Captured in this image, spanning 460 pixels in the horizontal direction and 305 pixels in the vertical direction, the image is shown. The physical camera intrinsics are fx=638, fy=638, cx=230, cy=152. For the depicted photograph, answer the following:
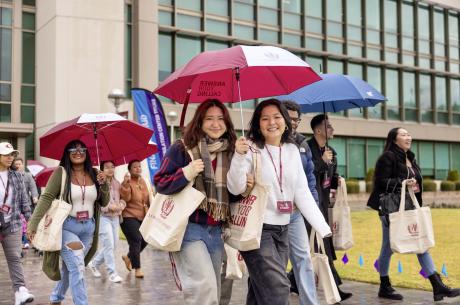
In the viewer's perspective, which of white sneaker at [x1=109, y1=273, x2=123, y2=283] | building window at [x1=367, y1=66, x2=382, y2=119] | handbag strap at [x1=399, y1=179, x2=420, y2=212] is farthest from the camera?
building window at [x1=367, y1=66, x2=382, y2=119]

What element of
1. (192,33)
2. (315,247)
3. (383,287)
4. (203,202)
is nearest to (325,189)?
(315,247)

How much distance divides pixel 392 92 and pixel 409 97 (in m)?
1.62

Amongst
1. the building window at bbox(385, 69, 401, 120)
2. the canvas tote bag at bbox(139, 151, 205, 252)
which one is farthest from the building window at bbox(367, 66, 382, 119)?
the canvas tote bag at bbox(139, 151, 205, 252)

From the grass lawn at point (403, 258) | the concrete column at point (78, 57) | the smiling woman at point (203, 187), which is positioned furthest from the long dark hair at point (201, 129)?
the concrete column at point (78, 57)

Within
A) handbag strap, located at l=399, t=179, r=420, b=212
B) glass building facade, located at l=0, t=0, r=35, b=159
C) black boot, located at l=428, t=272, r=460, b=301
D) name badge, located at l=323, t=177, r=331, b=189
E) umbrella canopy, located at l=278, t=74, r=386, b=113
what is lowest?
black boot, located at l=428, t=272, r=460, b=301

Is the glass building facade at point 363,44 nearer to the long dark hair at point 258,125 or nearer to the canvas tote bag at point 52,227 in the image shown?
the canvas tote bag at point 52,227

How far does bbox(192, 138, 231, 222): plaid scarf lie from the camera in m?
4.33

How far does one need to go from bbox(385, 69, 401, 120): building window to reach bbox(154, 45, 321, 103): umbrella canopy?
3417 cm

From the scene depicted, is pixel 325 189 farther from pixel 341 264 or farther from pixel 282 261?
pixel 341 264

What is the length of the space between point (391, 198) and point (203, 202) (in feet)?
12.2

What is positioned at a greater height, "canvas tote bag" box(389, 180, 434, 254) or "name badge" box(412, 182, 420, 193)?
"name badge" box(412, 182, 420, 193)

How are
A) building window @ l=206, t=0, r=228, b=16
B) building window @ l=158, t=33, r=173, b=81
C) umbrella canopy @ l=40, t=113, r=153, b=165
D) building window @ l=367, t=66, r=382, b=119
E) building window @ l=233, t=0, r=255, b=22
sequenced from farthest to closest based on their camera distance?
building window @ l=367, t=66, r=382, b=119 → building window @ l=233, t=0, r=255, b=22 → building window @ l=206, t=0, r=228, b=16 → building window @ l=158, t=33, r=173, b=81 → umbrella canopy @ l=40, t=113, r=153, b=165

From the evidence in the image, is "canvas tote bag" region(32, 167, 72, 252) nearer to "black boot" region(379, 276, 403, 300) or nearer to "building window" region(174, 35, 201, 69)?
"black boot" region(379, 276, 403, 300)

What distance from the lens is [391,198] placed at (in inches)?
292
